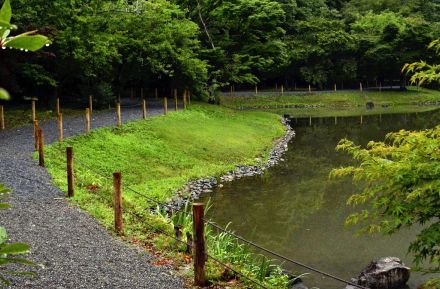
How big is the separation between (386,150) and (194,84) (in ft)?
101

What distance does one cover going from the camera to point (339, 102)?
2133 inches

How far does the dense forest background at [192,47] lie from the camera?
27734 mm

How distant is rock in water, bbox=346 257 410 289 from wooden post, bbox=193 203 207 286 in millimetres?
3581

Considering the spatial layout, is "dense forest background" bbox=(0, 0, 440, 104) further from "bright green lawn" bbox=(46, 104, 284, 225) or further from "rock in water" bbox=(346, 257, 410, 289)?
"rock in water" bbox=(346, 257, 410, 289)

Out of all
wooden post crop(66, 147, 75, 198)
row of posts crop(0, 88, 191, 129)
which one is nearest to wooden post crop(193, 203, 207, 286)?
wooden post crop(66, 147, 75, 198)

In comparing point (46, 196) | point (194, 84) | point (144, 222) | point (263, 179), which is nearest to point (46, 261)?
point (144, 222)

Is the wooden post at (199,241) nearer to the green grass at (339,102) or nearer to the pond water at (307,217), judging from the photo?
the pond water at (307,217)

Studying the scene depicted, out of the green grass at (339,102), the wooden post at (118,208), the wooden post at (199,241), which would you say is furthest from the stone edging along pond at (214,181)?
the green grass at (339,102)

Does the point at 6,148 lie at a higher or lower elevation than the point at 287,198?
higher

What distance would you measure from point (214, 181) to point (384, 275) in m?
10.8

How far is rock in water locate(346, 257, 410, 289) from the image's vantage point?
9906 mm

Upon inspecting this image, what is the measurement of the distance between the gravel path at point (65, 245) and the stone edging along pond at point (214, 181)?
351cm

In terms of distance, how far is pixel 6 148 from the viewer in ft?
62.0

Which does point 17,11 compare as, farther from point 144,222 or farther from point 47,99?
point 144,222
